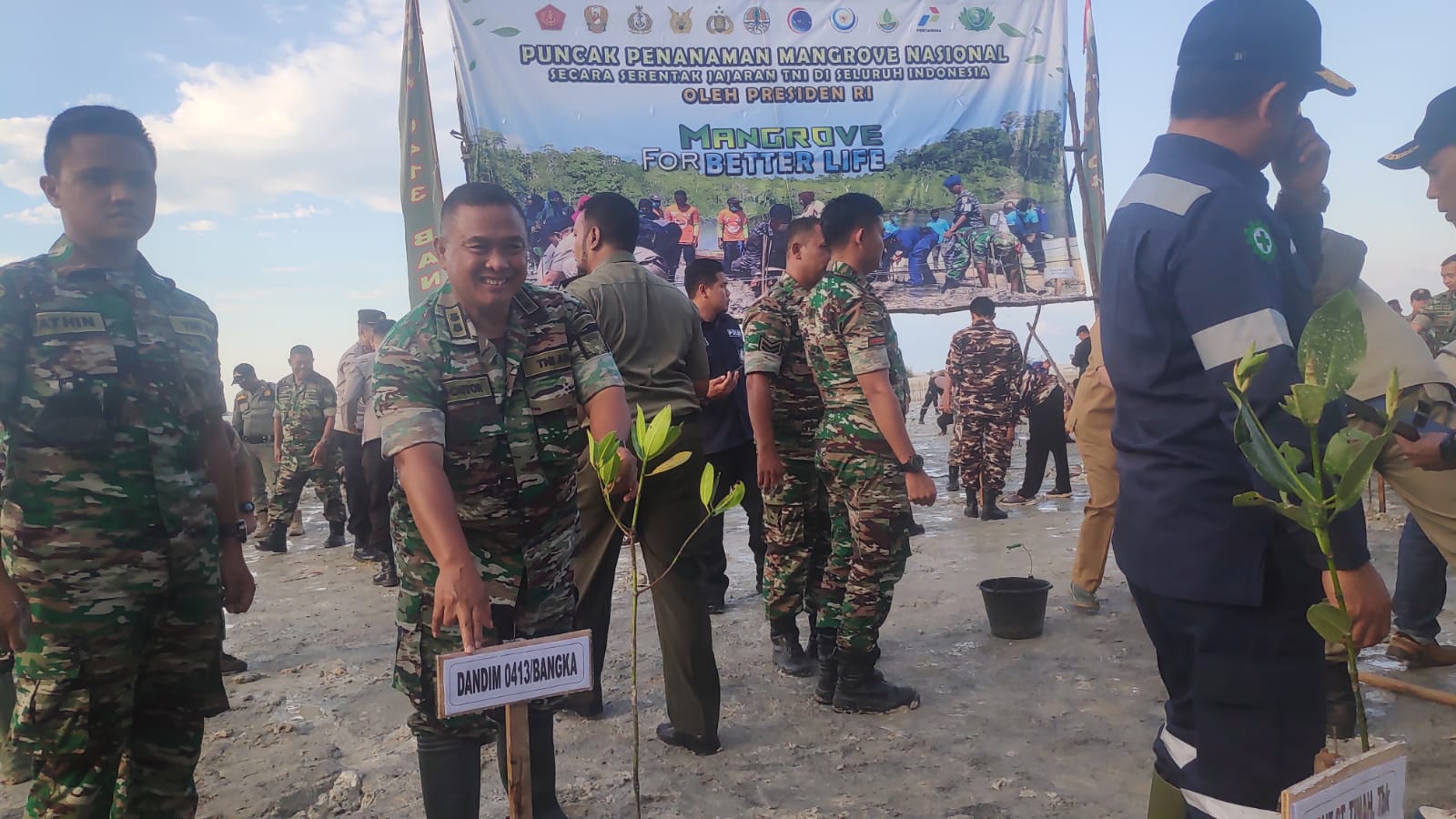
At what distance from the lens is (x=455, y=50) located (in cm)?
635

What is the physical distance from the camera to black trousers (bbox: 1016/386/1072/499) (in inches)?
311

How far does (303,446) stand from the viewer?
7637 millimetres

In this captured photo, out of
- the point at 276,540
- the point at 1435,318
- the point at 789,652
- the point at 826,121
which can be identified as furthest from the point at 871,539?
the point at 276,540

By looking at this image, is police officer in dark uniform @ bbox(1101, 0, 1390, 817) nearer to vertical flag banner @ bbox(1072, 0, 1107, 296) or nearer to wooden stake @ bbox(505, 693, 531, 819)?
wooden stake @ bbox(505, 693, 531, 819)

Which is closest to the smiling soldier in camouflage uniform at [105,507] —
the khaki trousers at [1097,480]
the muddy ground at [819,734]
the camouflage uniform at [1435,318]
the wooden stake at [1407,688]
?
the muddy ground at [819,734]

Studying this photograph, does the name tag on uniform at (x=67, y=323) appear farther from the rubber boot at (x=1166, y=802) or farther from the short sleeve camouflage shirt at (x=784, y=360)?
the rubber boot at (x=1166, y=802)

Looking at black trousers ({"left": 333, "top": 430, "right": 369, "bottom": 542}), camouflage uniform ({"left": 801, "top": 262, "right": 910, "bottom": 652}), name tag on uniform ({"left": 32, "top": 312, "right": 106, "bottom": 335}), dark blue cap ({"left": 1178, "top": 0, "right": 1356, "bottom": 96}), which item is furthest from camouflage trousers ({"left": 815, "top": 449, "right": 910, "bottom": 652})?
black trousers ({"left": 333, "top": 430, "right": 369, "bottom": 542})

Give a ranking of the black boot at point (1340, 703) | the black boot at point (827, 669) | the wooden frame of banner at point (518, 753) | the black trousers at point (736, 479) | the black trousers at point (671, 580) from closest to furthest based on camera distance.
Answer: the wooden frame of banner at point (518, 753) → the black boot at point (1340, 703) → the black trousers at point (671, 580) → the black boot at point (827, 669) → the black trousers at point (736, 479)

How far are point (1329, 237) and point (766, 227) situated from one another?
496 cm

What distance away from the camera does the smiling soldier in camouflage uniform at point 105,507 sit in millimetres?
1822

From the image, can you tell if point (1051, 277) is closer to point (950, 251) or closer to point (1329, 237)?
point (950, 251)

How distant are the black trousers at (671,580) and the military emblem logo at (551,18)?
473 centimetres

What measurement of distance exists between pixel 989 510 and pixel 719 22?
15.5ft

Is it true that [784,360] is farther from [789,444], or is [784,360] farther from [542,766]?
[542,766]
